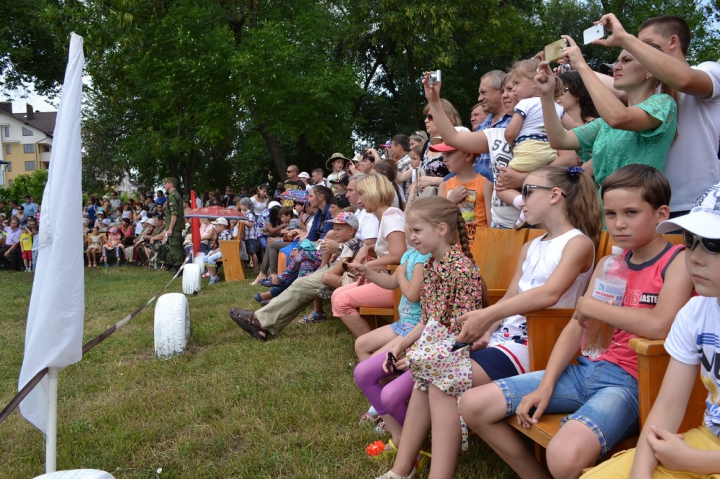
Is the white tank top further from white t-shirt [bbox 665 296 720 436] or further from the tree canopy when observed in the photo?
the tree canopy

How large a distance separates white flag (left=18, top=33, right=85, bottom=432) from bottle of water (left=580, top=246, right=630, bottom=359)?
224cm

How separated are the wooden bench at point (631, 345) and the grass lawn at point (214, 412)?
0.71 metres

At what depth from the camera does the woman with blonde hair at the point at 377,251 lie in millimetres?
4816

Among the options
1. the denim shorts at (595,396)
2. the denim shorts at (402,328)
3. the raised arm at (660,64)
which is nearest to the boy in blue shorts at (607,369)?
the denim shorts at (595,396)

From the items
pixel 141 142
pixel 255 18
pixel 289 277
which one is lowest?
pixel 289 277

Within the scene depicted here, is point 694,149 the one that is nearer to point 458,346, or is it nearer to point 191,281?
point 458,346

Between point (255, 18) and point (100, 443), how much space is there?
18.1 meters

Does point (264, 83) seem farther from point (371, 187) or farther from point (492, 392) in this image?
point (492, 392)

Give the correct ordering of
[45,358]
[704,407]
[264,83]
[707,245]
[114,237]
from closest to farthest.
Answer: [707,245] < [704,407] < [45,358] < [264,83] < [114,237]

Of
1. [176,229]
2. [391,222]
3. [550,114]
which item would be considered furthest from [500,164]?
[176,229]

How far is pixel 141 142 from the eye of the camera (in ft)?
70.5

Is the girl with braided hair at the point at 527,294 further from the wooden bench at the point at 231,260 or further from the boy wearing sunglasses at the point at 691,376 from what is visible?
the wooden bench at the point at 231,260

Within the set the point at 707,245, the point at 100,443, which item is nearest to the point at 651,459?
the point at 707,245

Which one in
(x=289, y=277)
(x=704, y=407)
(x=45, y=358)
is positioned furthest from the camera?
(x=289, y=277)
